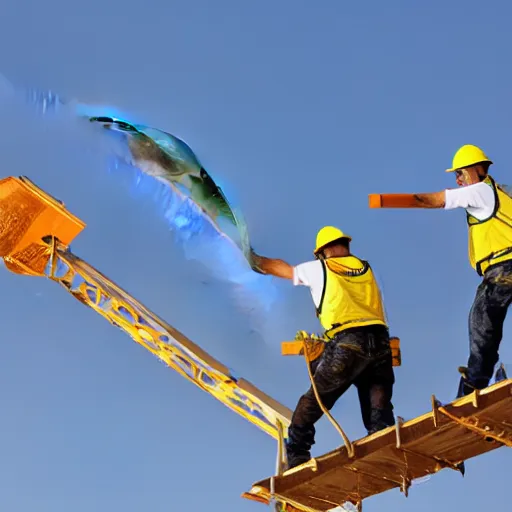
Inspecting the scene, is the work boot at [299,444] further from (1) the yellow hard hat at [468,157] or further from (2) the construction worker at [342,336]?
(1) the yellow hard hat at [468,157]

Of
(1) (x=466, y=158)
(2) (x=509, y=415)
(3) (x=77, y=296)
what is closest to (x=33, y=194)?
(3) (x=77, y=296)

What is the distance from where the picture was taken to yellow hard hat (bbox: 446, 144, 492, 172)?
17.8m

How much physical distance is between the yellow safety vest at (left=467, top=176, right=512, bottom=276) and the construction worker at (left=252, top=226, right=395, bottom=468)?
174 centimetres

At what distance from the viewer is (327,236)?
1862cm

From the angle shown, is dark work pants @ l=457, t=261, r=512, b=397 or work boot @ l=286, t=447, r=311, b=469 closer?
dark work pants @ l=457, t=261, r=512, b=397

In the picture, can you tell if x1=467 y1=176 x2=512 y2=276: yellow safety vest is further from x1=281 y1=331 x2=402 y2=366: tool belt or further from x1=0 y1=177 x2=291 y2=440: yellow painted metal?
Result: x1=0 y1=177 x2=291 y2=440: yellow painted metal

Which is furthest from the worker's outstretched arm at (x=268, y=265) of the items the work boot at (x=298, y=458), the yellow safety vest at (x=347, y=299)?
the work boot at (x=298, y=458)

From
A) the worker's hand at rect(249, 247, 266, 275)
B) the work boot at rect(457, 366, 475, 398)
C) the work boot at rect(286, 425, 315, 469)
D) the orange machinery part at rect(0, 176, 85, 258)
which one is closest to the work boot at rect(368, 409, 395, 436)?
the work boot at rect(286, 425, 315, 469)

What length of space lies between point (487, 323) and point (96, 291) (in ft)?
21.1

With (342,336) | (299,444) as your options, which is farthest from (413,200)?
(299,444)

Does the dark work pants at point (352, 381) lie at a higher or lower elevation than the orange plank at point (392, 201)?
lower

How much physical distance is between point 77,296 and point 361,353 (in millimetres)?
5113

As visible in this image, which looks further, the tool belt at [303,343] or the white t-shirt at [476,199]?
the tool belt at [303,343]

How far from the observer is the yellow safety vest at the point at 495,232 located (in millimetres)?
17141
